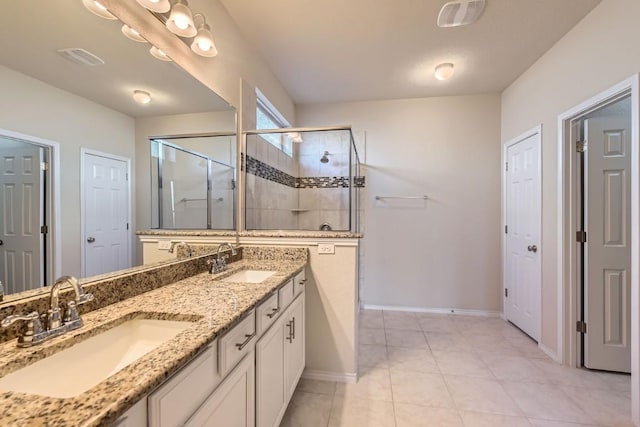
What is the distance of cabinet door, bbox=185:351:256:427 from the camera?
33.4 inches

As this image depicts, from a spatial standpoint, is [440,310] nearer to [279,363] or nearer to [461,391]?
[461,391]

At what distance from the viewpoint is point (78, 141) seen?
1032 millimetres

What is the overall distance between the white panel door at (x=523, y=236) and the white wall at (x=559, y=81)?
114 mm

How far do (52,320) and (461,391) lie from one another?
2298 millimetres

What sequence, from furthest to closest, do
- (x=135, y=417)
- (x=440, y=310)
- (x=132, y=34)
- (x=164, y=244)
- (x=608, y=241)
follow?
(x=440, y=310), (x=608, y=241), (x=164, y=244), (x=132, y=34), (x=135, y=417)

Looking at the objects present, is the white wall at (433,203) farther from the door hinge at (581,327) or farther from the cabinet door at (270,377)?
the cabinet door at (270,377)

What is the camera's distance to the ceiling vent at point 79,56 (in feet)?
3.35

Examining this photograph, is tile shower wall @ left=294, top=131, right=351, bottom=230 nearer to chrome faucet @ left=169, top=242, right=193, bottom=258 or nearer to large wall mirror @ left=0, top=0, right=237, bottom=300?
chrome faucet @ left=169, top=242, right=193, bottom=258

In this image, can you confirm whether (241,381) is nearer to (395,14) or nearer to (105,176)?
(105,176)

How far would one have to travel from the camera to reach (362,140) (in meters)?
3.65

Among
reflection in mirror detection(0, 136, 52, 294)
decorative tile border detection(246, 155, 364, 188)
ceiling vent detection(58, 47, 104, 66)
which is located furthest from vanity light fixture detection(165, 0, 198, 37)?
decorative tile border detection(246, 155, 364, 188)

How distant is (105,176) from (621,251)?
11.0 feet

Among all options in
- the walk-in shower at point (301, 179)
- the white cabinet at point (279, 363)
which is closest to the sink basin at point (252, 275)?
the white cabinet at point (279, 363)

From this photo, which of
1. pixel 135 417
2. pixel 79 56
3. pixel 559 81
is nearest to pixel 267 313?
pixel 135 417
